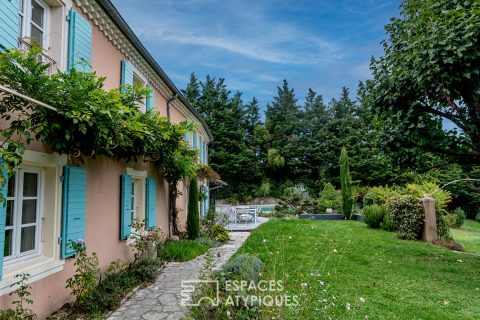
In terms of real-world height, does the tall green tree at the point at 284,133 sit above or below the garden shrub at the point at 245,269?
above

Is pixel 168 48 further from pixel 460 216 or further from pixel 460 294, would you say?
pixel 460 216

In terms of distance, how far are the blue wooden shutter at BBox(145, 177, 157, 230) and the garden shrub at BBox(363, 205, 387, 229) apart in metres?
9.58

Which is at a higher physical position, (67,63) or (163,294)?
(67,63)

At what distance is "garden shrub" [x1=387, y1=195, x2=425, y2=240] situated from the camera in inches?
418

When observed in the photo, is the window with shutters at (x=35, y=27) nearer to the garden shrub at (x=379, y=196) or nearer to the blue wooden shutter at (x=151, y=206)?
the blue wooden shutter at (x=151, y=206)

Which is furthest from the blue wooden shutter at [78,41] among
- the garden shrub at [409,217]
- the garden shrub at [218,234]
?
the garden shrub at [409,217]

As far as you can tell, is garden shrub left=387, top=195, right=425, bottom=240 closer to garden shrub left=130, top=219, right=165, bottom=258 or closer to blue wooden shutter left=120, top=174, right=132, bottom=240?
garden shrub left=130, top=219, right=165, bottom=258

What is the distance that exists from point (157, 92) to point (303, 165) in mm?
24044

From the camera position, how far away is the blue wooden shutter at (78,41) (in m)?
4.79

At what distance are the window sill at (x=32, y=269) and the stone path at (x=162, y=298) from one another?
3.64ft

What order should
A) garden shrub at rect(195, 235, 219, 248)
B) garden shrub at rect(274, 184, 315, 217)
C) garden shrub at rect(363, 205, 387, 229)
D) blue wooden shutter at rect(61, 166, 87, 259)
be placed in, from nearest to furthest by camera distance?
blue wooden shutter at rect(61, 166, 87, 259)
garden shrub at rect(195, 235, 219, 248)
garden shrub at rect(363, 205, 387, 229)
garden shrub at rect(274, 184, 315, 217)

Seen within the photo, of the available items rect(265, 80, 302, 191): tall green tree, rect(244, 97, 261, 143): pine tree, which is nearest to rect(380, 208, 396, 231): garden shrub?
→ rect(265, 80, 302, 191): tall green tree

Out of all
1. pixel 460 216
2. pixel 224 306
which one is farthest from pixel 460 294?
pixel 460 216

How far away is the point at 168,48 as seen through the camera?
13570mm
